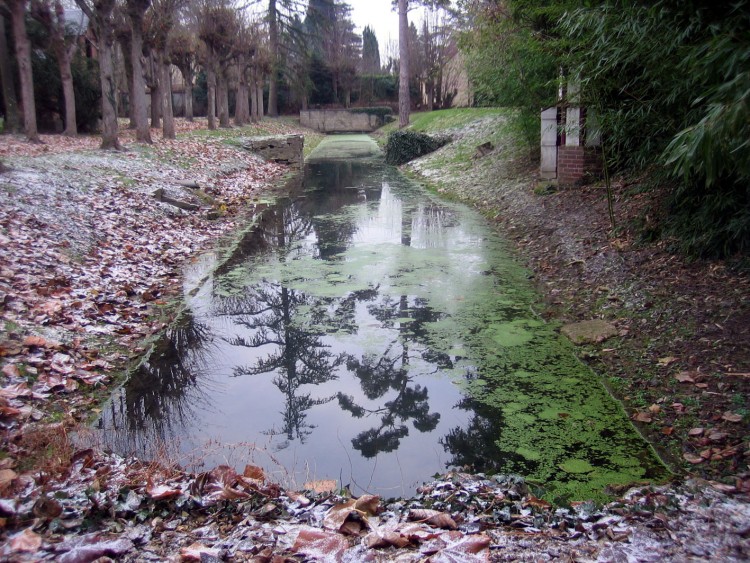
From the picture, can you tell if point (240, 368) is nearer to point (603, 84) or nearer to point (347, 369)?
point (347, 369)

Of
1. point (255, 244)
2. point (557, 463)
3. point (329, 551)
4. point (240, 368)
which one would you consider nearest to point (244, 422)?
point (240, 368)

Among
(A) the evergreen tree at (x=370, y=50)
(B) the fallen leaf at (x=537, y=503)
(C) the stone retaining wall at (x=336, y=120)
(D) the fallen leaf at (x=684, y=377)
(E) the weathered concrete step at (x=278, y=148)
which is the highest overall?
(A) the evergreen tree at (x=370, y=50)

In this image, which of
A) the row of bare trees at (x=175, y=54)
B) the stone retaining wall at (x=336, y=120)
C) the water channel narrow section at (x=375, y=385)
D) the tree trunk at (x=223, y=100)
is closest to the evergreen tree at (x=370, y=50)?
the row of bare trees at (x=175, y=54)

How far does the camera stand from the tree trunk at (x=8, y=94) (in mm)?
15477

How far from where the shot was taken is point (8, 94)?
15492 mm

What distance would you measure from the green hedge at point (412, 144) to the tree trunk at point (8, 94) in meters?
11.4

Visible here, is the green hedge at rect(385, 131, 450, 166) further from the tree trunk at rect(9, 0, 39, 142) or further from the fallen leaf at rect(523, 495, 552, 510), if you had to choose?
the fallen leaf at rect(523, 495, 552, 510)

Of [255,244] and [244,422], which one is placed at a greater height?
[255,244]

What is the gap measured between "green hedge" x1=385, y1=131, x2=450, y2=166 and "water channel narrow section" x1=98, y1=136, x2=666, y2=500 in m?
12.9

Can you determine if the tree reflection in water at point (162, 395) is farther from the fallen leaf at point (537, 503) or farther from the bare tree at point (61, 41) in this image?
the bare tree at point (61, 41)

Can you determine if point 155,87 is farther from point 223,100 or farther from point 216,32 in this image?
point 223,100

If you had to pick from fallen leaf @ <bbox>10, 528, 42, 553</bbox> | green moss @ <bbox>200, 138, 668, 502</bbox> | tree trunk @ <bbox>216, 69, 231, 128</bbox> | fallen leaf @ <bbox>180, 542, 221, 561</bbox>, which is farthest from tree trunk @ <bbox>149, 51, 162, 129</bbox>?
fallen leaf @ <bbox>180, 542, 221, 561</bbox>

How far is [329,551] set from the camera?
248cm

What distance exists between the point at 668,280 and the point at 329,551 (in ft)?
13.5
